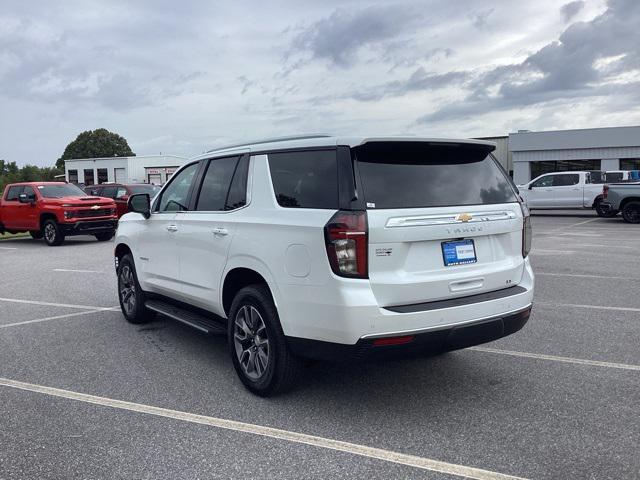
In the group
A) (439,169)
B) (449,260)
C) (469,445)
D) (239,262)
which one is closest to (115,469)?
(239,262)

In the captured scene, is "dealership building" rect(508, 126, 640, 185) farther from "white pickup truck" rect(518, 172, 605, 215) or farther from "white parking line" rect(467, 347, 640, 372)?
"white parking line" rect(467, 347, 640, 372)

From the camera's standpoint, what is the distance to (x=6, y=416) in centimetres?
414

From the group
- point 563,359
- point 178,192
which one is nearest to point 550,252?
point 563,359

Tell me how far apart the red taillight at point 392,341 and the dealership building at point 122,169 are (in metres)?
64.7

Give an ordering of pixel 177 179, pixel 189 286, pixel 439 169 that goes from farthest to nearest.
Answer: pixel 177 179 → pixel 189 286 → pixel 439 169

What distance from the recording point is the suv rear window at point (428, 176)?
3885 millimetres

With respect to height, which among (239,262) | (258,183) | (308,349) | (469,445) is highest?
(258,183)

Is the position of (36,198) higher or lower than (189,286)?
higher

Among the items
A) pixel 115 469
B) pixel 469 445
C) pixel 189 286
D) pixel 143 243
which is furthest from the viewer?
pixel 143 243

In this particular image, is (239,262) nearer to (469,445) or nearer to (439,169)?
(439,169)

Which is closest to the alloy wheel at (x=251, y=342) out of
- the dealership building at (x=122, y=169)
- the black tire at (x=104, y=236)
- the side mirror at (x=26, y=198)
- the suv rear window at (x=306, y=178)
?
the suv rear window at (x=306, y=178)

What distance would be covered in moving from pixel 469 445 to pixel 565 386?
53.2 inches

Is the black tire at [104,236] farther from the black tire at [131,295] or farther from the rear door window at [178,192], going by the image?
the rear door window at [178,192]

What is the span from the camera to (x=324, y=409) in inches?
165
